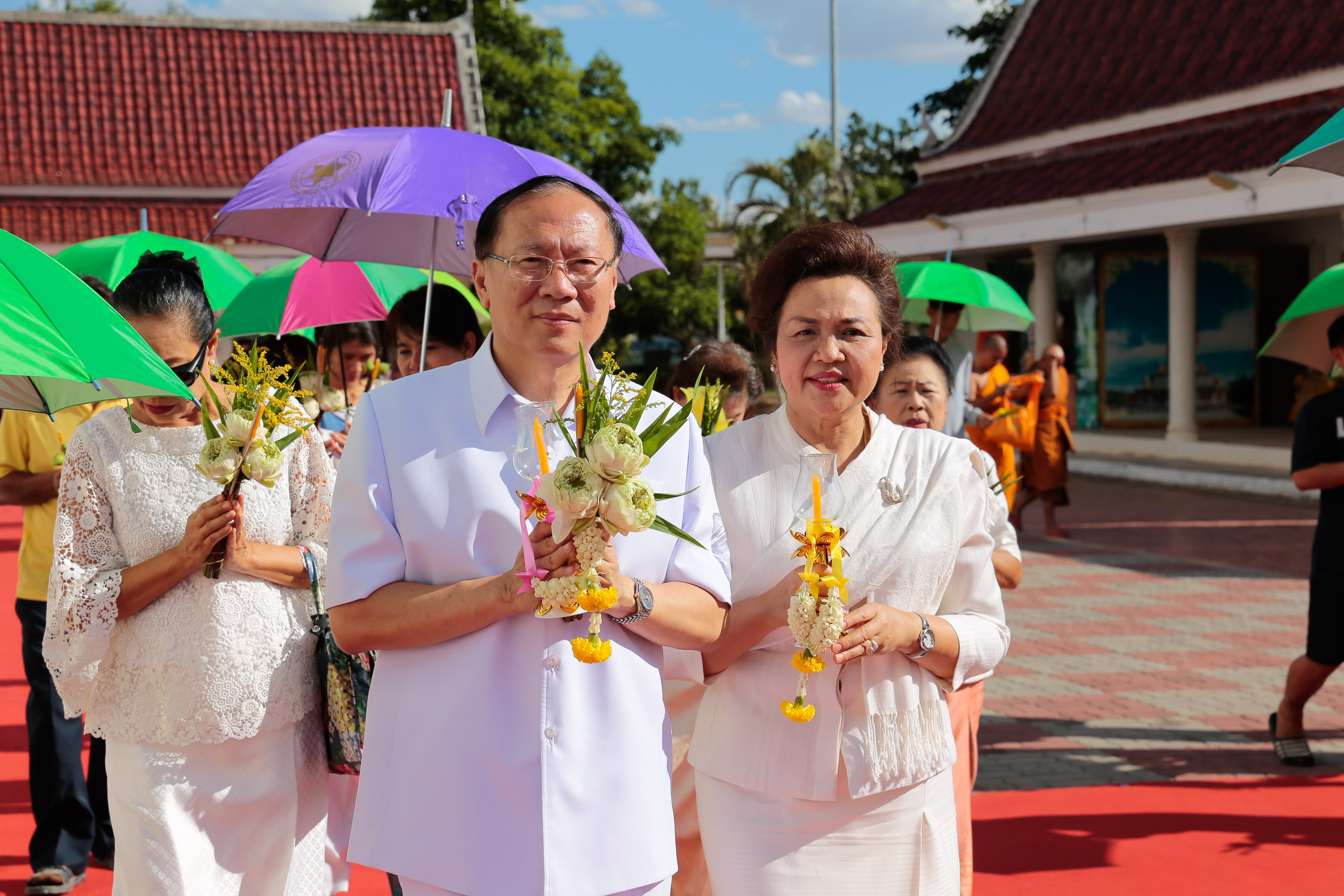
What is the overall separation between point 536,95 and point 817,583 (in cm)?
3279

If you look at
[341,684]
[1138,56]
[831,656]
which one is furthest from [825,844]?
[1138,56]

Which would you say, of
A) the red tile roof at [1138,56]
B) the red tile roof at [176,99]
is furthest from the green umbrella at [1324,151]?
the red tile roof at [176,99]

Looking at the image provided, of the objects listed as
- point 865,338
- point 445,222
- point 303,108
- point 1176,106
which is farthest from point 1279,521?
point 303,108

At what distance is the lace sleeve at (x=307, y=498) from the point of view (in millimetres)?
3336

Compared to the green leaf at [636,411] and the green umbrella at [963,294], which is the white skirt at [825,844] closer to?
the green leaf at [636,411]

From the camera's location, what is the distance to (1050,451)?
43.8 feet

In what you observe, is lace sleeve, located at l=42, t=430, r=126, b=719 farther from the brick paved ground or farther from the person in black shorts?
the person in black shorts

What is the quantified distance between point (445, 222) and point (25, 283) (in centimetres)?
274

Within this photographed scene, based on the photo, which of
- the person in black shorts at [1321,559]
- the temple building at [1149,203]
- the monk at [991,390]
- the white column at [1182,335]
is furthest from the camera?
the white column at [1182,335]

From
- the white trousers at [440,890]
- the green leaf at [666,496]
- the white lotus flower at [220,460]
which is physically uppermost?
the white lotus flower at [220,460]

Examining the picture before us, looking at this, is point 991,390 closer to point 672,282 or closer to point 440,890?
point 440,890

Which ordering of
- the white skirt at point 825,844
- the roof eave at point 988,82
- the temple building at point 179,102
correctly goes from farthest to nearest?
the roof eave at point 988,82 < the temple building at point 179,102 < the white skirt at point 825,844

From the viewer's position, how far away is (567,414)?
7.86 feet

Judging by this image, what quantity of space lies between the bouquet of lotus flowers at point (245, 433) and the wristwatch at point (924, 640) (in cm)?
157
